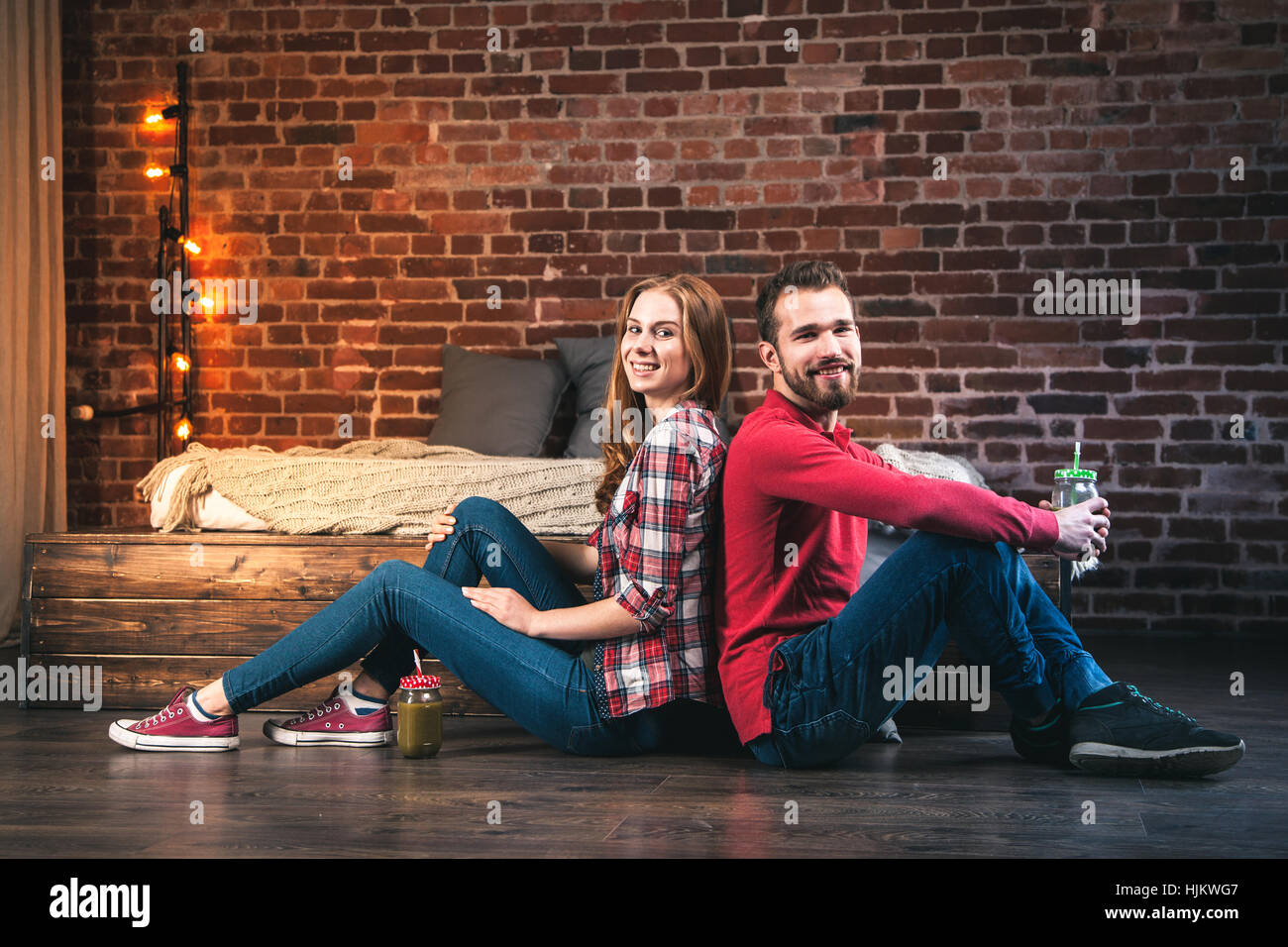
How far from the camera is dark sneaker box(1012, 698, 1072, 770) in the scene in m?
1.98

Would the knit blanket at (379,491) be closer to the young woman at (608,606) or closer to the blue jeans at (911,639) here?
the young woman at (608,606)

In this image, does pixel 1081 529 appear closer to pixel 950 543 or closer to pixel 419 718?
pixel 950 543

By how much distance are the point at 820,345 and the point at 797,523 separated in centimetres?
29

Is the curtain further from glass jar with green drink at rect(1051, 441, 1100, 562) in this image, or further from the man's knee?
glass jar with green drink at rect(1051, 441, 1100, 562)

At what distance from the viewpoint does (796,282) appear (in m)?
1.91

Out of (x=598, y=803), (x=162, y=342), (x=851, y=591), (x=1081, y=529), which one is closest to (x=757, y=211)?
(x=162, y=342)

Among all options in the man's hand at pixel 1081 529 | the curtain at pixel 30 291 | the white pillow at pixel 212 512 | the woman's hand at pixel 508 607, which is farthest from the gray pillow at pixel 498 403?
→ the man's hand at pixel 1081 529

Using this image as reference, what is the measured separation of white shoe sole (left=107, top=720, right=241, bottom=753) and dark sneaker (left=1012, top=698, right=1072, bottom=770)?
144 cm

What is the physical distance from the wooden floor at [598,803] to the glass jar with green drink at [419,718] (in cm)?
3

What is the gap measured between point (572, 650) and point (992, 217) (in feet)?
9.25

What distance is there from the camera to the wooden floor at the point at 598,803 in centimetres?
157

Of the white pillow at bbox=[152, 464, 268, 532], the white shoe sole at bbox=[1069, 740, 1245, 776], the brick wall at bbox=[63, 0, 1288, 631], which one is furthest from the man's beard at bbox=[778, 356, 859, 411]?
the brick wall at bbox=[63, 0, 1288, 631]

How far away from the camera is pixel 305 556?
2631 mm
